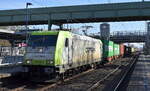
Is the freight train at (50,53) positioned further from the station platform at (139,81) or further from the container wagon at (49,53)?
the station platform at (139,81)

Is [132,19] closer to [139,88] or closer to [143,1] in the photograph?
[143,1]

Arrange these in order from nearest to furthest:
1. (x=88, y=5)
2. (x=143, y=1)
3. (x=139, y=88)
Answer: (x=139, y=88) → (x=143, y=1) → (x=88, y=5)

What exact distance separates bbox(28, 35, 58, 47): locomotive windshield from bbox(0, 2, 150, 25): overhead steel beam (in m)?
23.3

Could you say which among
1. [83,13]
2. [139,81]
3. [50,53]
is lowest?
[139,81]

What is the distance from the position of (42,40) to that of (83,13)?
24.5m

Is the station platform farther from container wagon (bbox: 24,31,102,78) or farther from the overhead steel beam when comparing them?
the overhead steel beam

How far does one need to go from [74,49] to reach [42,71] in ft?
13.1

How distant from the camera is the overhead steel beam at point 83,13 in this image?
38625 mm

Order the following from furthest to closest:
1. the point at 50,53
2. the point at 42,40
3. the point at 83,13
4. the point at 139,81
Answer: the point at 83,13
the point at 139,81
the point at 42,40
the point at 50,53

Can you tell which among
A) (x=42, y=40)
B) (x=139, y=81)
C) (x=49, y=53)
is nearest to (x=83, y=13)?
(x=139, y=81)

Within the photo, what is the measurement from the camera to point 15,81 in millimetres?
17188

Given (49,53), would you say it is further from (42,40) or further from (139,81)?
(139,81)

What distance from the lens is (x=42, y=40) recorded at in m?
17.4

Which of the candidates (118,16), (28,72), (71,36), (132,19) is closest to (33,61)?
(28,72)
